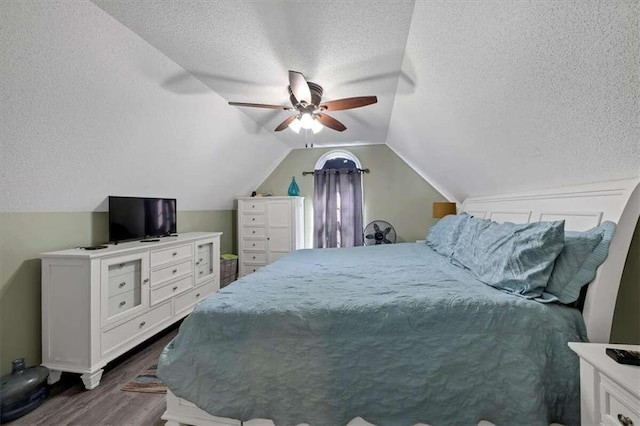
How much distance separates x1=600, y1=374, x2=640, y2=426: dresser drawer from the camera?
772 millimetres

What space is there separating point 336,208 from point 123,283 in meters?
3.05

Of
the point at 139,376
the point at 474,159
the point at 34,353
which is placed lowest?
the point at 139,376

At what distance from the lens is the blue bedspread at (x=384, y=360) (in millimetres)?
1153

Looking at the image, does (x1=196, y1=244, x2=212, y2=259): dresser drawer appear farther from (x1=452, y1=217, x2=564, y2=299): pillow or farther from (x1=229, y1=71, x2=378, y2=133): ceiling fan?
(x1=452, y1=217, x2=564, y2=299): pillow

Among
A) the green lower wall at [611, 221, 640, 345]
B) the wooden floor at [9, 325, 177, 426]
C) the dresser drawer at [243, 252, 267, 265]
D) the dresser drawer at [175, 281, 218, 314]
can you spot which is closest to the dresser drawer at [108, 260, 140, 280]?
the dresser drawer at [175, 281, 218, 314]

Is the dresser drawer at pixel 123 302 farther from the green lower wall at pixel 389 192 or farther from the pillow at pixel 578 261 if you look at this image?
the pillow at pixel 578 261

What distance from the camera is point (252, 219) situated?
13.6ft

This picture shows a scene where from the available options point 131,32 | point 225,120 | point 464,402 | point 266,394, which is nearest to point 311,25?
point 131,32

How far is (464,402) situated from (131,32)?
283 cm

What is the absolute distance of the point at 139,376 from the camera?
1.86m

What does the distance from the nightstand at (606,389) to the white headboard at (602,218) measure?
22cm

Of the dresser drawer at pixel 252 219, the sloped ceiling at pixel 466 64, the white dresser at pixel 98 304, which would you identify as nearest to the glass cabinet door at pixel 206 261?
the white dresser at pixel 98 304

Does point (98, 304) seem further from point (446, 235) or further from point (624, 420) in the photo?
point (446, 235)

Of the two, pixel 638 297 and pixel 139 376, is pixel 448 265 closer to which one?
pixel 638 297
